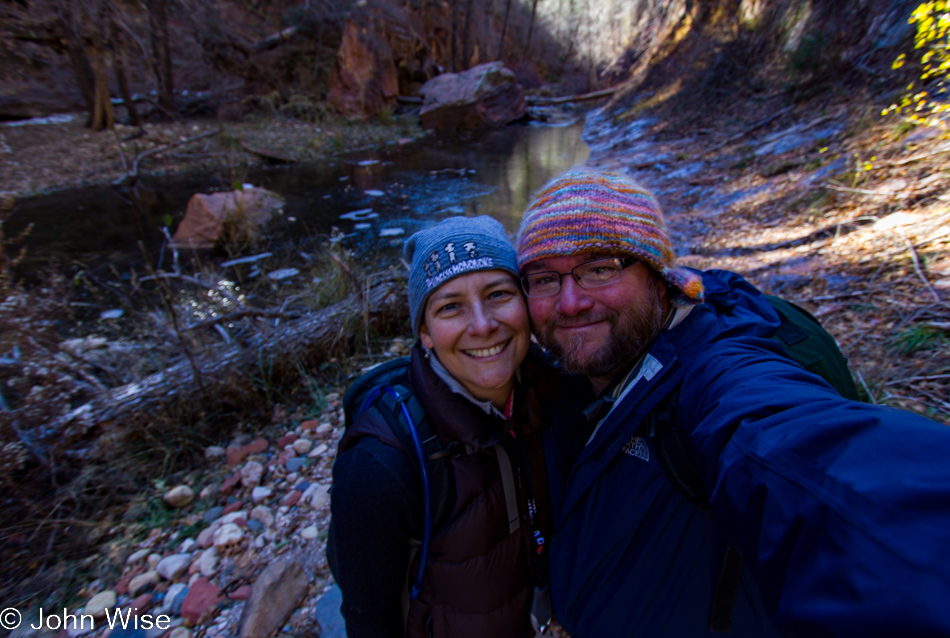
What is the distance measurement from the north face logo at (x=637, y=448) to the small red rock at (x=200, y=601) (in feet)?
6.95

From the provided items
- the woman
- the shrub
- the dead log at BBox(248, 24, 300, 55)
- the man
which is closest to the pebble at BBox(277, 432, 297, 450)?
the woman

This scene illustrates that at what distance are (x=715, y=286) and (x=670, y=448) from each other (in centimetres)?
76

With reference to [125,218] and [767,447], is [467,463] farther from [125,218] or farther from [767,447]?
[125,218]

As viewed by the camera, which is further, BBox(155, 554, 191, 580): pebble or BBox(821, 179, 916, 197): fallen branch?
BBox(821, 179, 916, 197): fallen branch

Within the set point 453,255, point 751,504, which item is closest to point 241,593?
point 453,255

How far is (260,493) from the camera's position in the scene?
2.66 m

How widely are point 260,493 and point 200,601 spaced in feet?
2.18

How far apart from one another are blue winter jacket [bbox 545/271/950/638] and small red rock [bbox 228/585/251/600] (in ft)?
5.23

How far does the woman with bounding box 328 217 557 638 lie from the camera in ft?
4.07

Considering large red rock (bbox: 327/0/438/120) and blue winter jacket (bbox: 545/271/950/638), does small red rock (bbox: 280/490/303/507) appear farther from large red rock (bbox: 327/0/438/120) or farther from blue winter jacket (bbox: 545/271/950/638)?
large red rock (bbox: 327/0/438/120)

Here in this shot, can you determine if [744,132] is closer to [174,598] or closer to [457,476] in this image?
[457,476]

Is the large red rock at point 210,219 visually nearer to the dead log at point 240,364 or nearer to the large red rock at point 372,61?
the dead log at point 240,364

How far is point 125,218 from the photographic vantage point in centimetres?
827

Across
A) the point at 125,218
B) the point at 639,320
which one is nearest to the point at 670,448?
the point at 639,320
